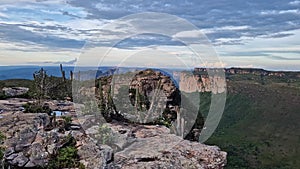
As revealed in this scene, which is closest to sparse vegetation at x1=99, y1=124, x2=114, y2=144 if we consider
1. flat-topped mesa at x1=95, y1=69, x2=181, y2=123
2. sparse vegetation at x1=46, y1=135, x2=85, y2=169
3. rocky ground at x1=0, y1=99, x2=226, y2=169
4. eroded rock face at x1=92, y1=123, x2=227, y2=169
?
rocky ground at x1=0, y1=99, x2=226, y2=169

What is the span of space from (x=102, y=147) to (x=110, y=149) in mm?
314

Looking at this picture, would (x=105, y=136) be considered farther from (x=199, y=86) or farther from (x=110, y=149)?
(x=199, y=86)

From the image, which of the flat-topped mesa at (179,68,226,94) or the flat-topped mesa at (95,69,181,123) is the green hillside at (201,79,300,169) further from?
the flat-topped mesa at (95,69,181,123)

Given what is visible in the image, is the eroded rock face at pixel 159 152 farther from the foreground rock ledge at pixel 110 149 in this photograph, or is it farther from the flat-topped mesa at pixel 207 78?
the flat-topped mesa at pixel 207 78

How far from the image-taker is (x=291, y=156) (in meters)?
79.4

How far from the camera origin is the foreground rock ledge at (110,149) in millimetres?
10602

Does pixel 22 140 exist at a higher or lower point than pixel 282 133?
higher

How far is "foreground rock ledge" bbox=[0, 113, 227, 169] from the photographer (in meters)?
10.6

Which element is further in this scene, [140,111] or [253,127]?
[253,127]

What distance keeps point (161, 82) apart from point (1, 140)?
830 cm

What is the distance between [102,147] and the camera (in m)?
11.4

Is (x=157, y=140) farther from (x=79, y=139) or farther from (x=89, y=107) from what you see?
(x=89, y=107)

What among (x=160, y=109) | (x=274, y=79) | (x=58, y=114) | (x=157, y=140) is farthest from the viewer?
(x=274, y=79)

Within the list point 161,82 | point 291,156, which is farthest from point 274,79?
point 161,82
